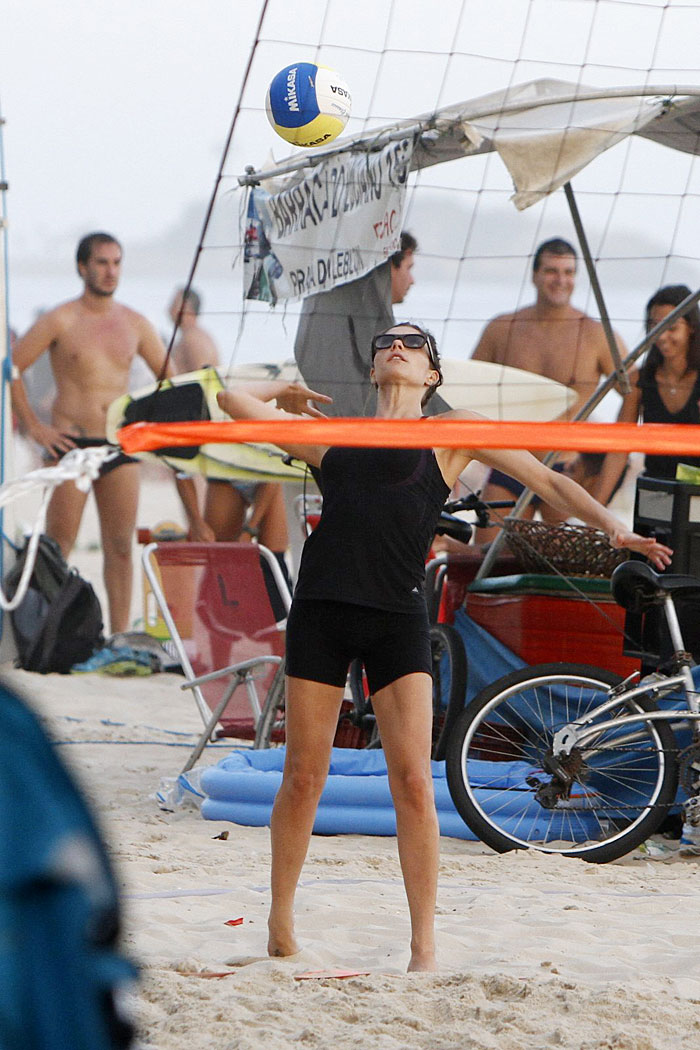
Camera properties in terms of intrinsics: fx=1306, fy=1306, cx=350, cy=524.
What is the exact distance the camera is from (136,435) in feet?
6.76

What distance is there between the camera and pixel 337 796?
4.15 meters

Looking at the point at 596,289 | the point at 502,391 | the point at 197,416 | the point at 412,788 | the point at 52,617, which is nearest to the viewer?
the point at 412,788

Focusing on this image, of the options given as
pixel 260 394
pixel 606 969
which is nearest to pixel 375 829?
pixel 606 969

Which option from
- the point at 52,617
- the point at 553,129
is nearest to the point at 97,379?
the point at 52,617

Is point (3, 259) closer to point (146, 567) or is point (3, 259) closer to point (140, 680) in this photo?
point (140, 680)

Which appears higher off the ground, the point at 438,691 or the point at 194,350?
the point at 194,350

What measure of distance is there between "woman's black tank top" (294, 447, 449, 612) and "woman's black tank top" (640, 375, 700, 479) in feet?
7.79

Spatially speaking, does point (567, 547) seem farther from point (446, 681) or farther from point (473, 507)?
point (446, 681)

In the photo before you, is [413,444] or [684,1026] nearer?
[413,444]

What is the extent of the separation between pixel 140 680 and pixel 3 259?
8.19 ft

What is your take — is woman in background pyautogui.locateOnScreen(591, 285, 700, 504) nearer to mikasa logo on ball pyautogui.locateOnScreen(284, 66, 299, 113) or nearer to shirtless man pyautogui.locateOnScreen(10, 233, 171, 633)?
mikasa logo on ball pyautogui.locateOnScreen(284, 66, 299, 113)

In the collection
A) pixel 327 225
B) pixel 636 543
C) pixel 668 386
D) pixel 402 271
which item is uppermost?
pixel 327 225

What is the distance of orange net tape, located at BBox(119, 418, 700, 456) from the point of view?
2.03 m

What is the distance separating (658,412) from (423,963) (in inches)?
118
